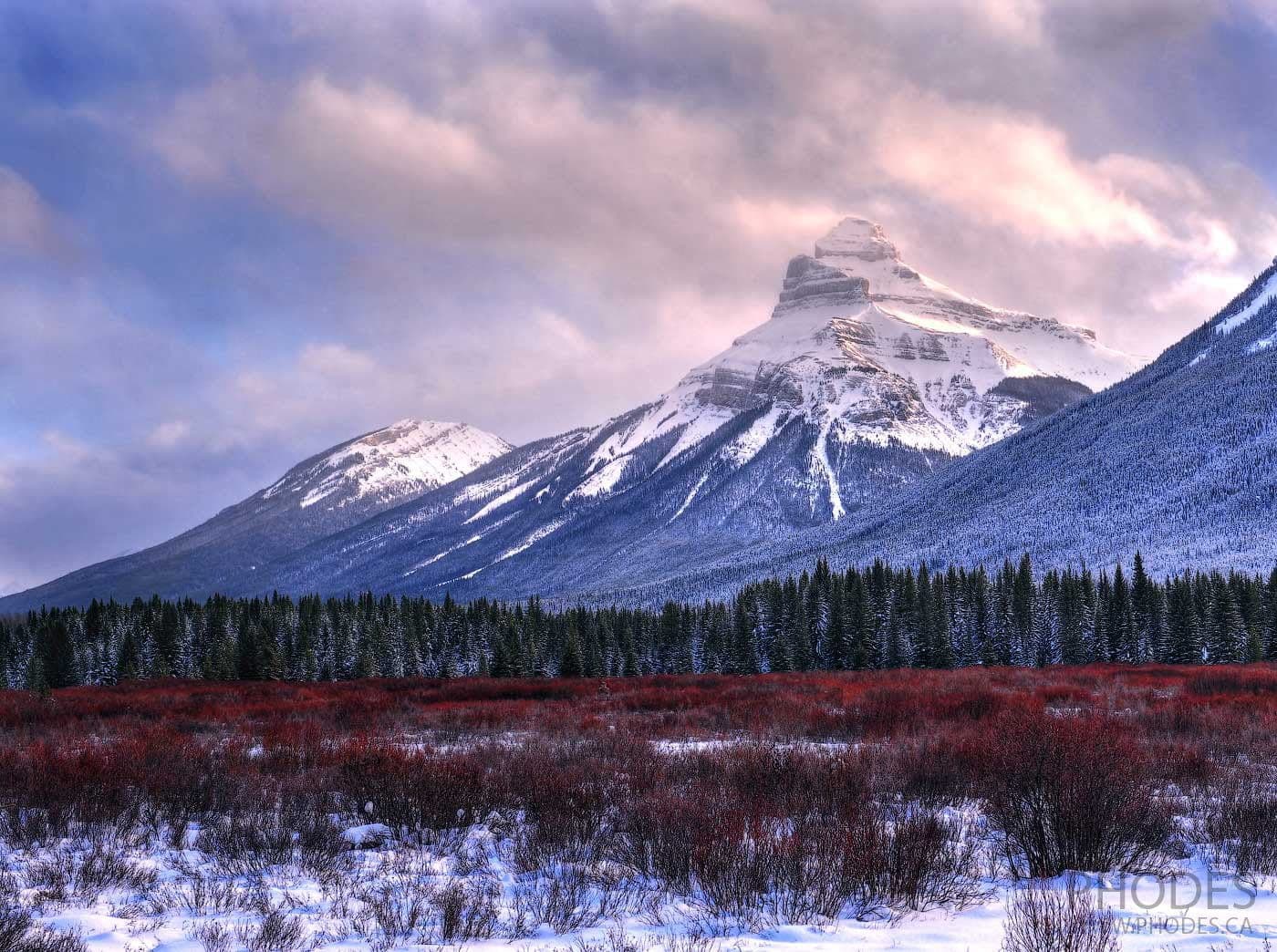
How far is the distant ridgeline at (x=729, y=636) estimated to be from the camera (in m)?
76.2

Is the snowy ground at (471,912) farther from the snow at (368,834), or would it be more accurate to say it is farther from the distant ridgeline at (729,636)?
the distant ridgeline at (729,636)

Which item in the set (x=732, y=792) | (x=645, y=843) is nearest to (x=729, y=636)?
(x=732, y=792)

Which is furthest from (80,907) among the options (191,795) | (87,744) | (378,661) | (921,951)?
(378,661)

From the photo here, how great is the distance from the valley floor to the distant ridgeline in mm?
62372

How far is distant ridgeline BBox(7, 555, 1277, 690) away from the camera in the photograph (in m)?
76.2

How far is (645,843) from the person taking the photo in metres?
9.94

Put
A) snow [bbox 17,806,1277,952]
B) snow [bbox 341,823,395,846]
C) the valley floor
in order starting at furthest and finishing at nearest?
snow [bbox 341,823,395,846] < the valley floor < snow [bbox 17,806,1277,952]

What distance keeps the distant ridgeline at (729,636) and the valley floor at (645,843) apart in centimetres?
6237

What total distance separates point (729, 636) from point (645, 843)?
259 ft

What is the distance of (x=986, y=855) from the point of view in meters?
10.2

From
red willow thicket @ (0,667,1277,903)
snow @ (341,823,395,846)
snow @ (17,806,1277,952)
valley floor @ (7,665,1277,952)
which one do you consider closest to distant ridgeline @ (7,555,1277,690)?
red willow thicket @ (0,667,1277,903)

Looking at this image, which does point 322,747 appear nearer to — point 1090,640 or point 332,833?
point 332,833

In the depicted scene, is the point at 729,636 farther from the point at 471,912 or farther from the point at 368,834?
the point at 471,912

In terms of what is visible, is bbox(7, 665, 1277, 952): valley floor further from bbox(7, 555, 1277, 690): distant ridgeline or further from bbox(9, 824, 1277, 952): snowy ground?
bbox(7, 555, 1277, 690): distant ridgeline
